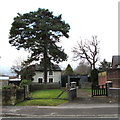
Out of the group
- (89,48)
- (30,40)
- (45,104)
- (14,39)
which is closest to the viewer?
(45,104)

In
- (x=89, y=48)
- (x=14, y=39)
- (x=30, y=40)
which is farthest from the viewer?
(x=89, y=48)

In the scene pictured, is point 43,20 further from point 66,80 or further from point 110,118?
point 110,118

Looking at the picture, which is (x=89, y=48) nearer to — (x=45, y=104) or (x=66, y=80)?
(x=66, y=80)

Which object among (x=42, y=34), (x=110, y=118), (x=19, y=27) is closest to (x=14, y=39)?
(x=19, y=27)

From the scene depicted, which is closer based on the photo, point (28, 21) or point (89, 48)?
point (28, 21)

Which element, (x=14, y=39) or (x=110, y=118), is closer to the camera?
(x=110, y=118)

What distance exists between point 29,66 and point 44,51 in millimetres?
4209

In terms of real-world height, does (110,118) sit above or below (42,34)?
below

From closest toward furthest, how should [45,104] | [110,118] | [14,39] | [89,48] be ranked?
[110,118] → [45,104] → [14,39] → [89,48]

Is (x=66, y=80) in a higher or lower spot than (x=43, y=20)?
lower

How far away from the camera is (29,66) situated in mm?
37500

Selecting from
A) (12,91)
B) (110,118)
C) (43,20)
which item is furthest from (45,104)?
(43,20)

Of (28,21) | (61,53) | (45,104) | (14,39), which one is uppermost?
(28,21)

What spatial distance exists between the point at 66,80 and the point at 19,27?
69.5 ft
